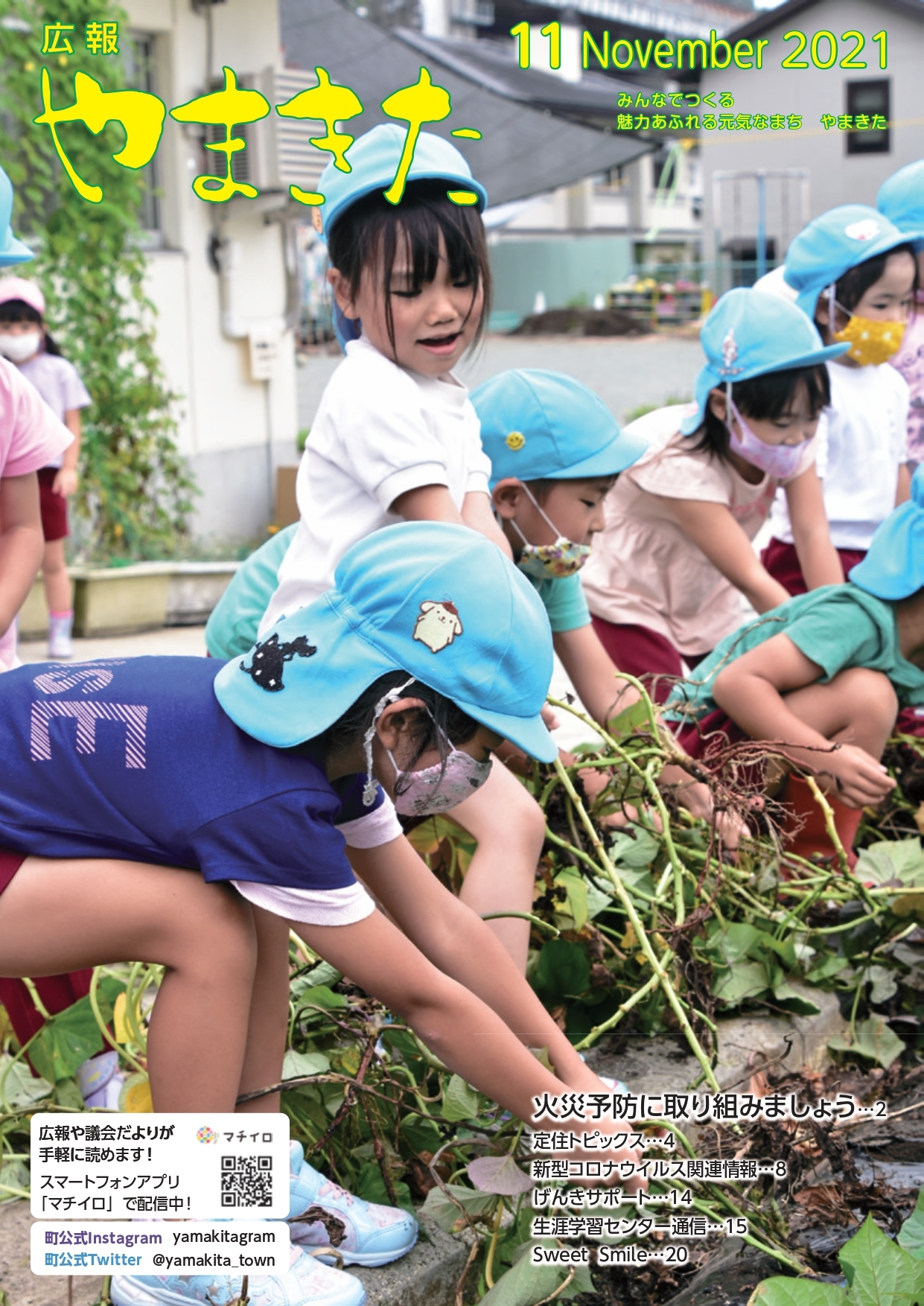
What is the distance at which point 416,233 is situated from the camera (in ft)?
6.74

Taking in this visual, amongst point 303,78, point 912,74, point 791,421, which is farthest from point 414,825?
point 912,74

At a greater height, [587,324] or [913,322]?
[587,324]

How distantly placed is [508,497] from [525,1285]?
130 centimetres

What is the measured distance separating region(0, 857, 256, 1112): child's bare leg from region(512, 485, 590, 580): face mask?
40.1 inches

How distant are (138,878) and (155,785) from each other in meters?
0.10

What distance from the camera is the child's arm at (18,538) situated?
84.2 inches

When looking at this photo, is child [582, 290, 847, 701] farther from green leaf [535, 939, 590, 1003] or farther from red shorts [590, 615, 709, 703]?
green leaf [535, 939, 590, 1003]

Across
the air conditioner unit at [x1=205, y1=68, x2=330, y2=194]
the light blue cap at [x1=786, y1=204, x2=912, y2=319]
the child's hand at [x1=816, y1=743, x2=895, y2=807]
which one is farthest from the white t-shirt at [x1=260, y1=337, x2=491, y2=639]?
the air conditioner unit at [x1=205, y1=68, x2=330, y2=194]

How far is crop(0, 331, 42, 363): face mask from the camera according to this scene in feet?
17.4

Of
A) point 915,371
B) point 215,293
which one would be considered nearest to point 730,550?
point 915,371

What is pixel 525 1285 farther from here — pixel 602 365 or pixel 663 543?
pixel 602 365

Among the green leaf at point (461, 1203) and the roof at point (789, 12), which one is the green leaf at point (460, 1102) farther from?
the roof at point (789, 12)

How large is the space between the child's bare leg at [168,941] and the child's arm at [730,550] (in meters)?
1.69

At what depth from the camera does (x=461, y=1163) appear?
1879 mm
